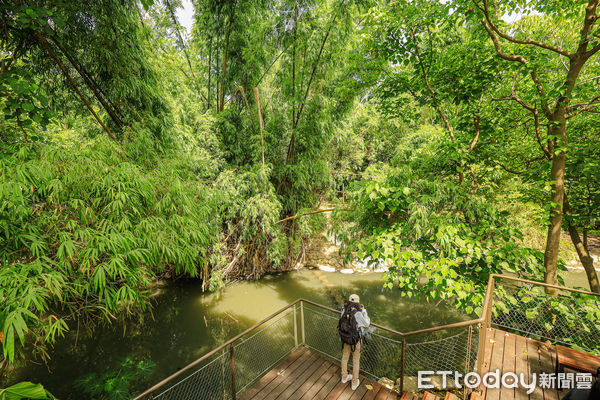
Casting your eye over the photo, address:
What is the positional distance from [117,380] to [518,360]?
19.7 ft

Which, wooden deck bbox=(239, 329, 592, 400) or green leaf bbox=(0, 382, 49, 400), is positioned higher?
green leaf bbox=(0, 382, 49, 400)

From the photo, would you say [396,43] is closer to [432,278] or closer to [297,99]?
[297,99]

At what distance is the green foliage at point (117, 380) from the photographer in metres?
3.93

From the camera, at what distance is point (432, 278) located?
9.45 feet

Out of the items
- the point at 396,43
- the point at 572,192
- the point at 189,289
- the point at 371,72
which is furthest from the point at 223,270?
the point at 572,192

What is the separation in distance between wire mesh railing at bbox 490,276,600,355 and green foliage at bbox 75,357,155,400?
5740mm

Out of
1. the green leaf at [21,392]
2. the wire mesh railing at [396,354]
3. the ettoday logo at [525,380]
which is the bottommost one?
the wire mesh railing at [396,354]

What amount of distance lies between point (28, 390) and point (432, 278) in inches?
135

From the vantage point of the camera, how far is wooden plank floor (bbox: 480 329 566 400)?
2254 millimetres

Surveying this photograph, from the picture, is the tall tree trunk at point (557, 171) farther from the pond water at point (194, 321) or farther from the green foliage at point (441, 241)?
the pond water at point (194, 321)

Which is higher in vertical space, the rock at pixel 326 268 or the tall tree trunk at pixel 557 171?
the tall tree trunk at pixel 557 171

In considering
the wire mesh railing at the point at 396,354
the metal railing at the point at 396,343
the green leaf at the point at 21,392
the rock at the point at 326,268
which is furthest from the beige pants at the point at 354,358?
the rock at the point at 326,268

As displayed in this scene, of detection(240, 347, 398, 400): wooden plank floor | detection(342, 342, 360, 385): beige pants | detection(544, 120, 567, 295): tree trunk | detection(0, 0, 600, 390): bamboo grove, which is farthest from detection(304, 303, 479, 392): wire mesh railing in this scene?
detection(544, 120, 567, 295): tree trunk

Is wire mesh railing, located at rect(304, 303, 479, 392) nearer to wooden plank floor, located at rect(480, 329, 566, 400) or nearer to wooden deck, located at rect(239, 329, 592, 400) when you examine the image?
wooden deck, located at rect(239, 329, 592, 400)
